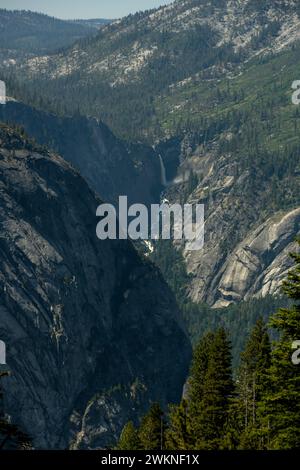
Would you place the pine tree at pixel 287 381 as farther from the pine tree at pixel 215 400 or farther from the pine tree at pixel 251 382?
the pine tree at pixel 215 400

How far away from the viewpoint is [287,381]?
2200 inches

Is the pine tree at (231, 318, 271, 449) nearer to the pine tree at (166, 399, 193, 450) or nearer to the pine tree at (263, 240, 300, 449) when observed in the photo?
the pine tree at (166, 399, 193, 450)

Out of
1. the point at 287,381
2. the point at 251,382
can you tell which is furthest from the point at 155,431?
the point at 287,381

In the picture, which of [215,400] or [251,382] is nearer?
[251,382]

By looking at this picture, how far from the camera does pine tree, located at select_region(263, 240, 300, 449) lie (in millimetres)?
54469

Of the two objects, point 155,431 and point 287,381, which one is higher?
point 155,431

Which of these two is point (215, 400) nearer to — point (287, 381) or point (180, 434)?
point (180, 434)

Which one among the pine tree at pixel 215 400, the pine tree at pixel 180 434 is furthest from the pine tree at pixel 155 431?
the pine tree at pixel 180 434

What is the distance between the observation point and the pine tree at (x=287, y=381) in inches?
2144

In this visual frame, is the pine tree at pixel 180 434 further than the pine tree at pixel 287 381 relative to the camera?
Yes

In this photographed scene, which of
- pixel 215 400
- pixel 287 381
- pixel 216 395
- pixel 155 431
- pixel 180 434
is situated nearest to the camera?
pixel 287 381
